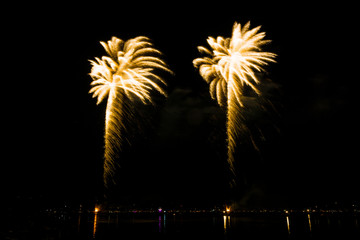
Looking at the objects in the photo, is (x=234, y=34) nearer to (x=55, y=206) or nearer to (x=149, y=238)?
(x=149, y=238)

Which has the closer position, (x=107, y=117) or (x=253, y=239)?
(x=253, y=239)

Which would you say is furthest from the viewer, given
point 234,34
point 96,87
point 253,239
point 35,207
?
point 35,207

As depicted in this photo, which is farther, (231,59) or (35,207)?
(35,207)

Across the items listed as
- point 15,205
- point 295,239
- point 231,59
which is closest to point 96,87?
point 231,59

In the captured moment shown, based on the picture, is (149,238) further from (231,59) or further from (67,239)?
(231,59)

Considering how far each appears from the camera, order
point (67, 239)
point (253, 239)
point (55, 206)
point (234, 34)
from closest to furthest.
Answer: point (67, 239), point (253, 239), point (234, 34), point (55, 206)

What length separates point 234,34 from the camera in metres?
21.6

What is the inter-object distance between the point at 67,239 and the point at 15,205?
81922 mm

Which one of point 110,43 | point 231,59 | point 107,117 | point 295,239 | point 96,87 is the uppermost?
point 110,43

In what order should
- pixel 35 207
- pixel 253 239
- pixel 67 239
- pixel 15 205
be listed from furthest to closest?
1. pixel 35 207
2. pixel 15 205
3. pixel 253 239
4. pixel 67 239

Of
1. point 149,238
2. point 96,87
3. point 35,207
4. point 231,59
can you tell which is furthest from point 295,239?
point 35,207

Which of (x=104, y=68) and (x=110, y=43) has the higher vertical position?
(x=110, y=43)

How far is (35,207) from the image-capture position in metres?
110

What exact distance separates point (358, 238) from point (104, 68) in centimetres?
2193
